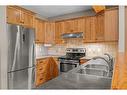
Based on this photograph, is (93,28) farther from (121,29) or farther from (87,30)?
(121,29)

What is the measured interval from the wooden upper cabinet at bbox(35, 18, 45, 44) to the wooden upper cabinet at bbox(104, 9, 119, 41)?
6.86ft

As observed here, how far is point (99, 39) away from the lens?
12.8 ft

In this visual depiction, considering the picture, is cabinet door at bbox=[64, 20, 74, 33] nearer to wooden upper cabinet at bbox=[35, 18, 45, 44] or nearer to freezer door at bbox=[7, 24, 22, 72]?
wooden upper cabinet at bbox=[35, 18, 45, 44]

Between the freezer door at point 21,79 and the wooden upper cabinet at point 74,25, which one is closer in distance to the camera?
the freezer door at point 21,79

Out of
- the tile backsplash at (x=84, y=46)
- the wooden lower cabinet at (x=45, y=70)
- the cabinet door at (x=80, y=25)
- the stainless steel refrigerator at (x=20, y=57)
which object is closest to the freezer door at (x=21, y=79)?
the stainless steel refrigerator at (x=20, y=57)

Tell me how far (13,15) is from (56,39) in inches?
78.4

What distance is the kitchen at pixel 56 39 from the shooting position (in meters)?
2.89

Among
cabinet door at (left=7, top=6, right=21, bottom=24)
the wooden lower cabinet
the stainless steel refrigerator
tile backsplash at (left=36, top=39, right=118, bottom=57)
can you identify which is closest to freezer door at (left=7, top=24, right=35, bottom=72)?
the stainless steel refrigerator

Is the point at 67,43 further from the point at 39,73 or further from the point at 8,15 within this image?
the point at 8,15

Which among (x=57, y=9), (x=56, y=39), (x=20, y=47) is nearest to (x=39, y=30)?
(x=56, y=39)

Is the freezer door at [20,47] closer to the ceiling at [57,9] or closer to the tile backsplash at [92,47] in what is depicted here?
the ceiling at [57,9]
